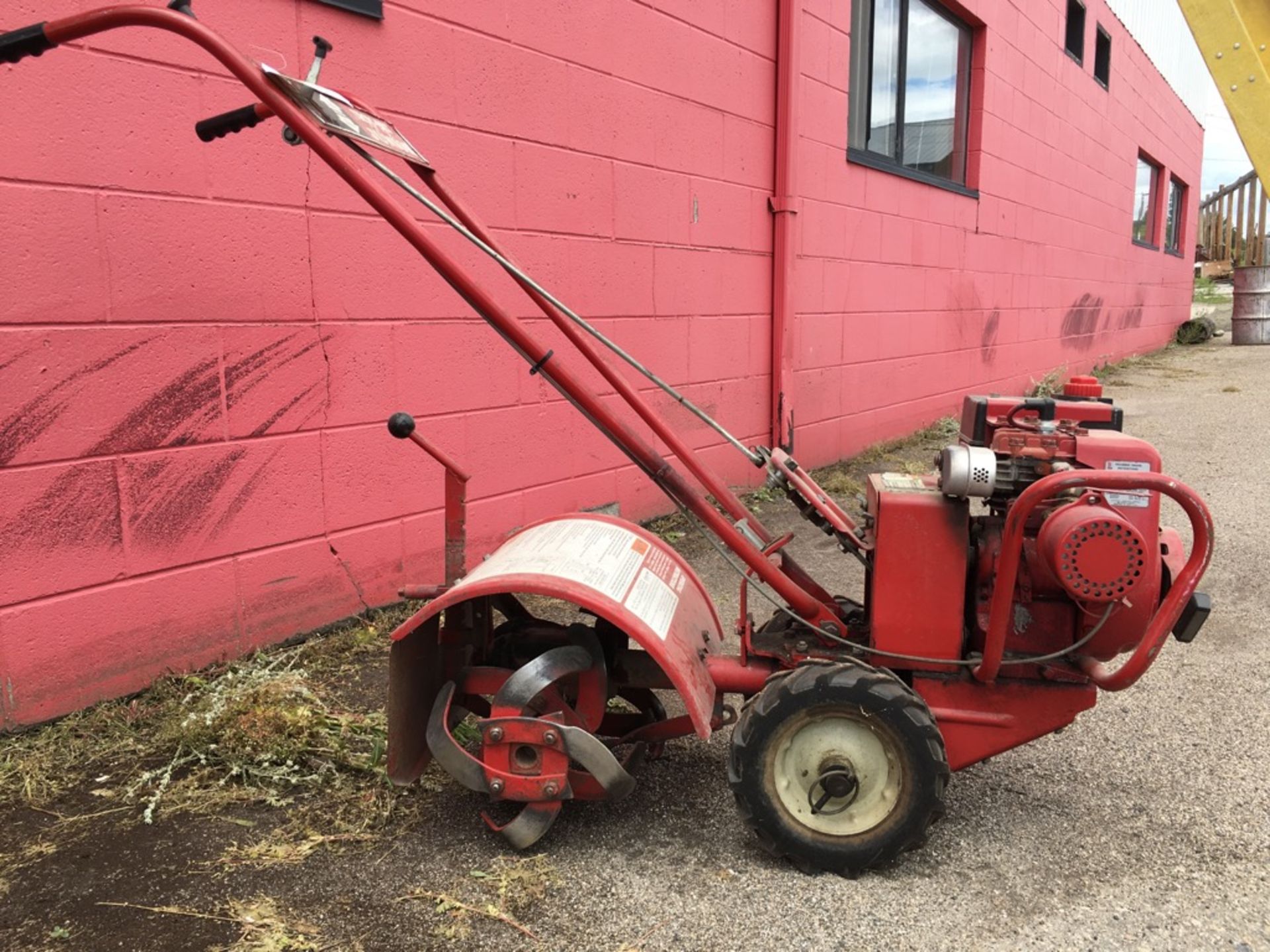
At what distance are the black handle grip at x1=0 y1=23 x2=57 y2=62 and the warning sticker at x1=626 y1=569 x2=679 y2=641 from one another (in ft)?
5.44

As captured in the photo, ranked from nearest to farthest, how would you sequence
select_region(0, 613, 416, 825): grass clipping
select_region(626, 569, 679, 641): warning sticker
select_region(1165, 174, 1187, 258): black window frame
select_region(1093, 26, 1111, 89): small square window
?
select_region(626, 569, 679, 641): warning sticker < select_region(0, 613, 416, 825): grass clipping < select_region(1093, 26, 1111, 89): small square window < select_region(1165, 174, 1187, 258): black window frame

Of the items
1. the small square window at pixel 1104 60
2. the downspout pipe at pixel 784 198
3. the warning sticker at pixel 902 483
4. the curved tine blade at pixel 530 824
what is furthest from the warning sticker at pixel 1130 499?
the small square window at pixel 1104 60

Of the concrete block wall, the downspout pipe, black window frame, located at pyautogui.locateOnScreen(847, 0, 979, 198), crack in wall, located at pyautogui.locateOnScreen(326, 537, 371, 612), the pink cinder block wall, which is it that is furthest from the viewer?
black window frame, located at pyautogui.locateOnScreen(847, 0, 979, 198)

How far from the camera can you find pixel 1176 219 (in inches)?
723

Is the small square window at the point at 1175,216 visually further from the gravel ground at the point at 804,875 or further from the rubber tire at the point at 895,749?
the rubber tire at the point at 895,749

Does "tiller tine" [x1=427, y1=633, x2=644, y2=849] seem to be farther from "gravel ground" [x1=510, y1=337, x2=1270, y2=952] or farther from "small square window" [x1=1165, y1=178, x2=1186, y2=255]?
"small square window" [x1=1165, y1=178, x2=1186, y2=255]

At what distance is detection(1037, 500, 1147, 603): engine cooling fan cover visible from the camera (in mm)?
1944

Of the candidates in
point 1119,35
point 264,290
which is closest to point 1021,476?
point 264,290

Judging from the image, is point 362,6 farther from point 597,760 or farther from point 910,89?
point 910,89

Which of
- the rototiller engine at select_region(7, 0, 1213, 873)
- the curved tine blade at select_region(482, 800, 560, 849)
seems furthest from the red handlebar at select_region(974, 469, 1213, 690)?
the curved tine blade at select_region(482, 800, 560, 849)

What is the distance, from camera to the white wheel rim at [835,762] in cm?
212

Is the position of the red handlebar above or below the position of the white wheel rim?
above

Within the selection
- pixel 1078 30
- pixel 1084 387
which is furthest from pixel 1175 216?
pixel 1084 387

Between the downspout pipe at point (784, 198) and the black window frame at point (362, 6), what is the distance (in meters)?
2.78
